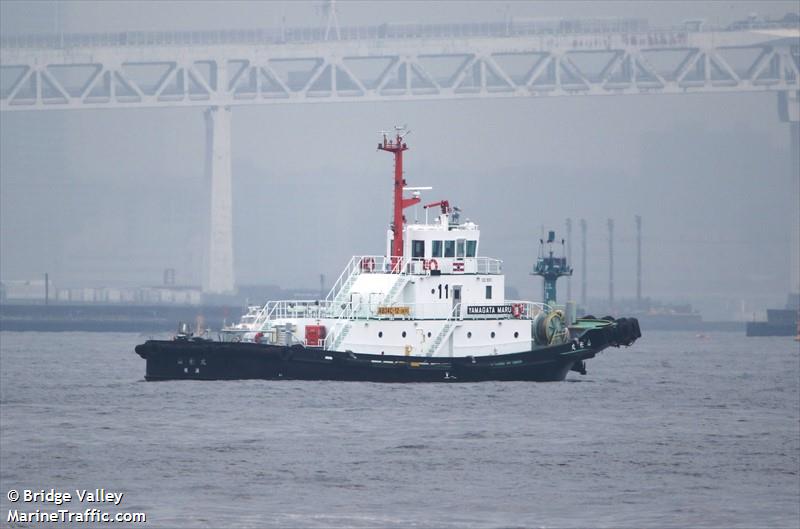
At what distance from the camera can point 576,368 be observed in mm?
62969

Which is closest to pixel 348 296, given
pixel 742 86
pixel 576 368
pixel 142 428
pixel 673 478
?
pixel 576 368

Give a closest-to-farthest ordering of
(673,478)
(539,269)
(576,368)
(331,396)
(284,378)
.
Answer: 1. (673,478)
2. (331,396)
3. (284,378)
4. (576,368)
5. (539,269)

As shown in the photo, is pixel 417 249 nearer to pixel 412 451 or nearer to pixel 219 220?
pixel 412 451

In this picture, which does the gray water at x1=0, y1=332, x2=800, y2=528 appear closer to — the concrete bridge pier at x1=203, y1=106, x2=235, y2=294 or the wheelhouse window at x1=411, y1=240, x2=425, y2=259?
the wheelhouse window at x1=411, y1=240, x2=425, y2=259

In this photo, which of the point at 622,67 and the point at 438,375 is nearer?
the point at 438,375

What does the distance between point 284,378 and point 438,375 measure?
4.88m

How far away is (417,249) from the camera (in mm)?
57969

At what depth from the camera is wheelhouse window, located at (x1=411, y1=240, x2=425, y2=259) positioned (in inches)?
2280

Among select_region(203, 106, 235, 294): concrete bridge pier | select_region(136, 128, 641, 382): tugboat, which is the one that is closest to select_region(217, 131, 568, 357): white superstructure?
select_region(136, 128, 641, 382): tugboat

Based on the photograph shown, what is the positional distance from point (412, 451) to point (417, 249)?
698 inches

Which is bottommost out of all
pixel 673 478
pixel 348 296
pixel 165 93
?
pixel 673 478

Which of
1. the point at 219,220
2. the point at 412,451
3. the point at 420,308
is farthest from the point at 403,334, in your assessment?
the point at 219,220

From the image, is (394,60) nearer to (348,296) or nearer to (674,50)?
(674,50)

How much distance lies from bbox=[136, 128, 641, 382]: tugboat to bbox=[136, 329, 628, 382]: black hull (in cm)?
3
